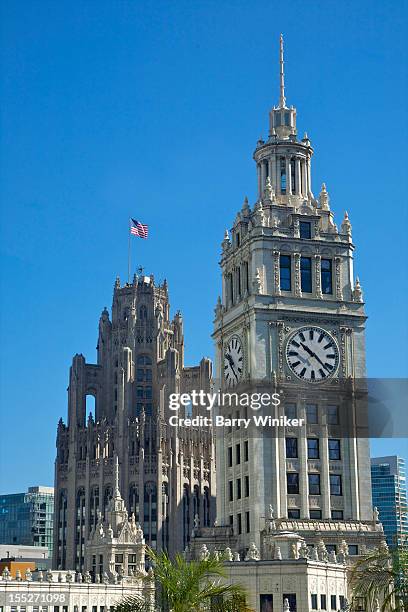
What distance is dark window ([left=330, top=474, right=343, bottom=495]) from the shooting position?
374 feet

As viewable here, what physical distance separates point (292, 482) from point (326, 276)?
72.5ft

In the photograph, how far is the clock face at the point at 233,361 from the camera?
388 feet

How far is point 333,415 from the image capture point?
381 ft

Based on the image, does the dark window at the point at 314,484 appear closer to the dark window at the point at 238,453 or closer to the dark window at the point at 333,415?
the dark window at the point at 333,415

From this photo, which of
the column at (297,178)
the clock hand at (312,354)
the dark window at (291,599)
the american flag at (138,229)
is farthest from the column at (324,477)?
the american flag at (138,229)

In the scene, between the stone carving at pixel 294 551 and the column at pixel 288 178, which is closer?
the stone carving at pixel 294 551

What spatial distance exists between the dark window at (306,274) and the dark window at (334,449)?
15.7 m

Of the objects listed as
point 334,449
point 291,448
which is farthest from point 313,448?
point 291,448

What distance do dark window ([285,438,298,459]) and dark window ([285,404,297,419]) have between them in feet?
7.42

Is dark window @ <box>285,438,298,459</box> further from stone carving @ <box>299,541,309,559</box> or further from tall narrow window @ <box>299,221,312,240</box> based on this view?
tall narrow window @ <box>299,221,312,240</box>

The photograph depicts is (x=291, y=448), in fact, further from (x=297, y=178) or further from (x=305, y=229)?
(x=297, y=178)

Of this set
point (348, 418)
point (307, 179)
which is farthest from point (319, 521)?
point (307, 179)

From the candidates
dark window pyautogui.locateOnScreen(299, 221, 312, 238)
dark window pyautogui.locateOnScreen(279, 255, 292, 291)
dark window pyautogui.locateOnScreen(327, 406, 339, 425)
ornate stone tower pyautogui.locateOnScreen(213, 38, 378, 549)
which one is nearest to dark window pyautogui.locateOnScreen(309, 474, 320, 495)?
ornate stone tower pyautogui.locateOnScreen(213, 38, 378, 549)

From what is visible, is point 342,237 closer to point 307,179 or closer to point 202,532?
point 307,179
